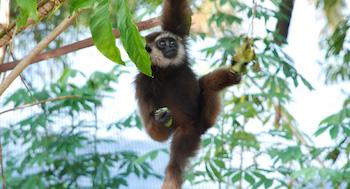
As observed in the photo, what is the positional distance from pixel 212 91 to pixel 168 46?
46cm

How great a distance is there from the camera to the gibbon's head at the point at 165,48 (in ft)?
13.5

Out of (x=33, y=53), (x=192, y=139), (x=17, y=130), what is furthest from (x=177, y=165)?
(x=17, y=130)

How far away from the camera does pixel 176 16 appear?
3895 millimetres

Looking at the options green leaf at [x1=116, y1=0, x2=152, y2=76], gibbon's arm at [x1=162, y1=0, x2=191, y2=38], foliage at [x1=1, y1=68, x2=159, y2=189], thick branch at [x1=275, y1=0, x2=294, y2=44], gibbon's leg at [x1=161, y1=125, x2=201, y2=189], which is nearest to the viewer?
green leaf at [x1=116, y1=0, x2=152, y2=76]

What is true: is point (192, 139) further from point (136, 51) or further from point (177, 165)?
point (136, 51)

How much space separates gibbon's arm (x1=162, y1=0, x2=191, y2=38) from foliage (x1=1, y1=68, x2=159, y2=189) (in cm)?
114

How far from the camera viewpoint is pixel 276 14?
440 cm

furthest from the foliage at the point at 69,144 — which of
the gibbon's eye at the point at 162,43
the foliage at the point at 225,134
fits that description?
the gibbon's eye at the point at 162,43

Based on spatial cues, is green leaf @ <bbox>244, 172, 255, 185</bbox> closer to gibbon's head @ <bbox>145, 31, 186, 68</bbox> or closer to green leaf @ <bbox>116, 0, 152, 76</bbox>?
gibbon's head @ <bbox>145, 31, 186, 68</bbox>

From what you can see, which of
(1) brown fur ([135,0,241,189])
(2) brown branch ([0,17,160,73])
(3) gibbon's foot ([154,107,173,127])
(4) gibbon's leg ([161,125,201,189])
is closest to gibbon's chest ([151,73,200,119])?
(1) brown fur ([135,0,241,189])

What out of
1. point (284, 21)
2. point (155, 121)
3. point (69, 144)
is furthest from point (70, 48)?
point (284, 21)

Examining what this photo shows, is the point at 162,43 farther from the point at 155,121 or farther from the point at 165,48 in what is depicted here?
the point at 155,121

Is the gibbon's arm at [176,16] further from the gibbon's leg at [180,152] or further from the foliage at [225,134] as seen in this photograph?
the gibbon's leg at [180,152]

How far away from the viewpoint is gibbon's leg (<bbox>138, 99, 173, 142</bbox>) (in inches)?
142
